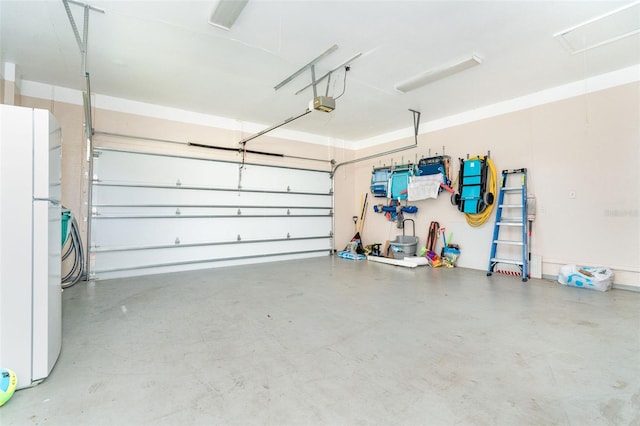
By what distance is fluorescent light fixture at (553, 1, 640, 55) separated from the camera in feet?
9.37

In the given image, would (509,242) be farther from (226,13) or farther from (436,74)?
(226,13)

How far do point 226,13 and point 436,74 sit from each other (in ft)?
8.88

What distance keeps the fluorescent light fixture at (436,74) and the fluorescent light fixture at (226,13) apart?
2.52 meters

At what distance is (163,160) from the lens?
5.39 metres

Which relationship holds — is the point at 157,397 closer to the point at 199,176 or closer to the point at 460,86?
the point at 199,176

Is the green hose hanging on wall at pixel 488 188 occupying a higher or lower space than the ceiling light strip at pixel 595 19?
lower

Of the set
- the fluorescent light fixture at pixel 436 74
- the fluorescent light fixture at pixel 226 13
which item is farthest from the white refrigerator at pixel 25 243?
the fluorescent light fixture at pixel 436 74

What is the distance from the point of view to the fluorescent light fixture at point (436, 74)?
11.8ft

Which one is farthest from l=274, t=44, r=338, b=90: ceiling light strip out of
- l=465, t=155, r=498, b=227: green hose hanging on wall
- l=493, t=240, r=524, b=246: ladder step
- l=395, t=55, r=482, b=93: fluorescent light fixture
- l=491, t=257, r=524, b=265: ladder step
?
l=491, t=257, r=524, b=265: ladder step

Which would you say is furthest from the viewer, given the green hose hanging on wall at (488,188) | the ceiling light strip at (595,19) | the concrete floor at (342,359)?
the green hose hanging on wall at (488,188)

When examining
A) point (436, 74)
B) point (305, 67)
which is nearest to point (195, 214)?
point (305, 67)

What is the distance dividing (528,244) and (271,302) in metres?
4.19

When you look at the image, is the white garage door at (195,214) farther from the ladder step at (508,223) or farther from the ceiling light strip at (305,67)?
the ladder step at (508,223)

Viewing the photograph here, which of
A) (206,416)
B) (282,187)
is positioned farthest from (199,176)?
(206,416)
